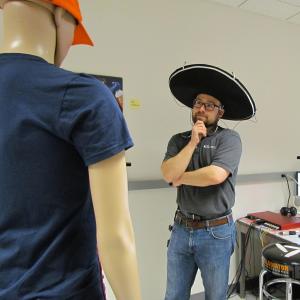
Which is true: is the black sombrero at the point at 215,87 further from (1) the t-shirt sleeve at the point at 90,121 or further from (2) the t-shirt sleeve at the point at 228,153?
(1) the t-shirt sleeve at the point at 90,121

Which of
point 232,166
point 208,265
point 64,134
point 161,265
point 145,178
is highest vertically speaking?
point 64,134

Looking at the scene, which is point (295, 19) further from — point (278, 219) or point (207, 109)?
point (278, 219)

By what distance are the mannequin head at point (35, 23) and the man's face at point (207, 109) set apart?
1320 mm

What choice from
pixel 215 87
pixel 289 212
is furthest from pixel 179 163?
pixel 289 212

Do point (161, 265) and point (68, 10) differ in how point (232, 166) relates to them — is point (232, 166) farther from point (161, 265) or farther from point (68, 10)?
point (68, 10)

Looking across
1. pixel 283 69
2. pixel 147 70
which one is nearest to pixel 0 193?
pixel 147 70

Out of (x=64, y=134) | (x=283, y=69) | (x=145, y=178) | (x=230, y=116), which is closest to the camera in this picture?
(x=64, y=134)

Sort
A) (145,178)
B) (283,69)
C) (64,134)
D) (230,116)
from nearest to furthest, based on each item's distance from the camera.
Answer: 1. (64,134)
2. (230,116)
3. (145,178)
4. (283,69)

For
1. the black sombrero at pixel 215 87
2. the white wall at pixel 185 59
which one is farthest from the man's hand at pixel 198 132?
the white wall at pixel 185 59

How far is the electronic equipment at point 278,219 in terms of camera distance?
8.05ft

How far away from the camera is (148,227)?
2.44m

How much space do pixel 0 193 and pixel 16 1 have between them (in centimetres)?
43

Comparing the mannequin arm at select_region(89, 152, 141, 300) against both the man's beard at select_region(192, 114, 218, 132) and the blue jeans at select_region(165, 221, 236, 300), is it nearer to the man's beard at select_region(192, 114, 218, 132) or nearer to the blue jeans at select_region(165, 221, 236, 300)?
the blue jeans at select_region(165, 221, 236, 300)

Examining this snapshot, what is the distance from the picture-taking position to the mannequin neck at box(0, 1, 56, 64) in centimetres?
68
